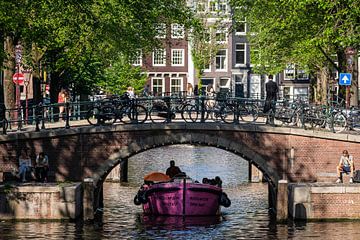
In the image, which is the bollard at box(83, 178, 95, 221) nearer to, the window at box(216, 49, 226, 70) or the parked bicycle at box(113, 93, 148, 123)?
the parked bicycle at box(113, 93, 148, 123)

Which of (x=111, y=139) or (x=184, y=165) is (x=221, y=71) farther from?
(x=111, y=139)

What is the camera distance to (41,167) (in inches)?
1882

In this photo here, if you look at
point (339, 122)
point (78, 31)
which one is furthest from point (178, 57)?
point (339, 122)

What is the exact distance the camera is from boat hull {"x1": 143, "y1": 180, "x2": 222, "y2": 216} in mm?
47469

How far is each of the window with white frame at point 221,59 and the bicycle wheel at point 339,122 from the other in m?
57.4

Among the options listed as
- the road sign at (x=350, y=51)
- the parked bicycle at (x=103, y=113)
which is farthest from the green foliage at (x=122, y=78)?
the parked bicycle at (x=103, y=113)

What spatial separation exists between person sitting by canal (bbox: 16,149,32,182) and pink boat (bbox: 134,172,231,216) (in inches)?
167

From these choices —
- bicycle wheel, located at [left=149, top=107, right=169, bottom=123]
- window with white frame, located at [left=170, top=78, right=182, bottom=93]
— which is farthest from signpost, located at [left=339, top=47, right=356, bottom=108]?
window with white frame, located at [left=170, top=78, right=182, bottom=93]

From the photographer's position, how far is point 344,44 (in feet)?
178

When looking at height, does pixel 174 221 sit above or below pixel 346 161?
below

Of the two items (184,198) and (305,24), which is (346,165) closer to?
(184,198)

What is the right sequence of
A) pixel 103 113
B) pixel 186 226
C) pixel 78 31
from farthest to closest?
1. pixel 78 31
2. pixel 103 113
3. pixel 186 226

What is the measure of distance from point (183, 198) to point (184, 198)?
0.04 m

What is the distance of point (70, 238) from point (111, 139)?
8.19m
